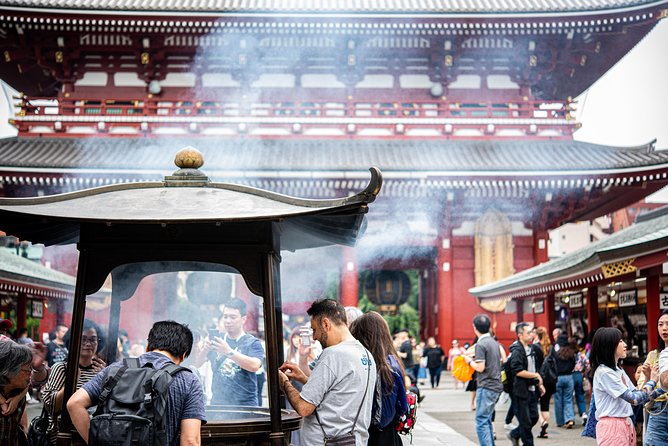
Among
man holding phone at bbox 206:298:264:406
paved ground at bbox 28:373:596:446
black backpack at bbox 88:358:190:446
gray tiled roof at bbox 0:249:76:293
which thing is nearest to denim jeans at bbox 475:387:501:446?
paved ground at bbox 28:373:596:446

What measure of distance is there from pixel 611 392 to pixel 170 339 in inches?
134

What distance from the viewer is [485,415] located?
7.58m

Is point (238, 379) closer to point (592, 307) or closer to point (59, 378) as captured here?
point (59, 378)

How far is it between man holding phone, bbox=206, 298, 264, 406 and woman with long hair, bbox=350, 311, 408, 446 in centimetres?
80

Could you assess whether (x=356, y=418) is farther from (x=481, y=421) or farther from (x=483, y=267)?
(x=483, y=267)

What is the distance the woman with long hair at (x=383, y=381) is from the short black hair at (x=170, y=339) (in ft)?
4.89

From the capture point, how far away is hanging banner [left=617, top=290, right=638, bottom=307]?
521 inches

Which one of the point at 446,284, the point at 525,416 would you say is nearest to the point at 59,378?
the point at 525,416

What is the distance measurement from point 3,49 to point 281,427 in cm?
1672

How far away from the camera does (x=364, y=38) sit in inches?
706

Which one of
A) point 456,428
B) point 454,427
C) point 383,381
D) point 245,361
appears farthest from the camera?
point 454,427

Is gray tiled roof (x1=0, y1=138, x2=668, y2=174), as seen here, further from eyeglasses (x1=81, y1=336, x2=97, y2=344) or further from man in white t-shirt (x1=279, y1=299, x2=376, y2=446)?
man in white t-shirt (x1=279, y1=299, x2=376, y2=446)

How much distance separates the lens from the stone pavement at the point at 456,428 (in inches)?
360

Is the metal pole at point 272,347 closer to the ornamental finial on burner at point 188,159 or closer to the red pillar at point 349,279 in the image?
the ornamental finial on burner at point 188,159
